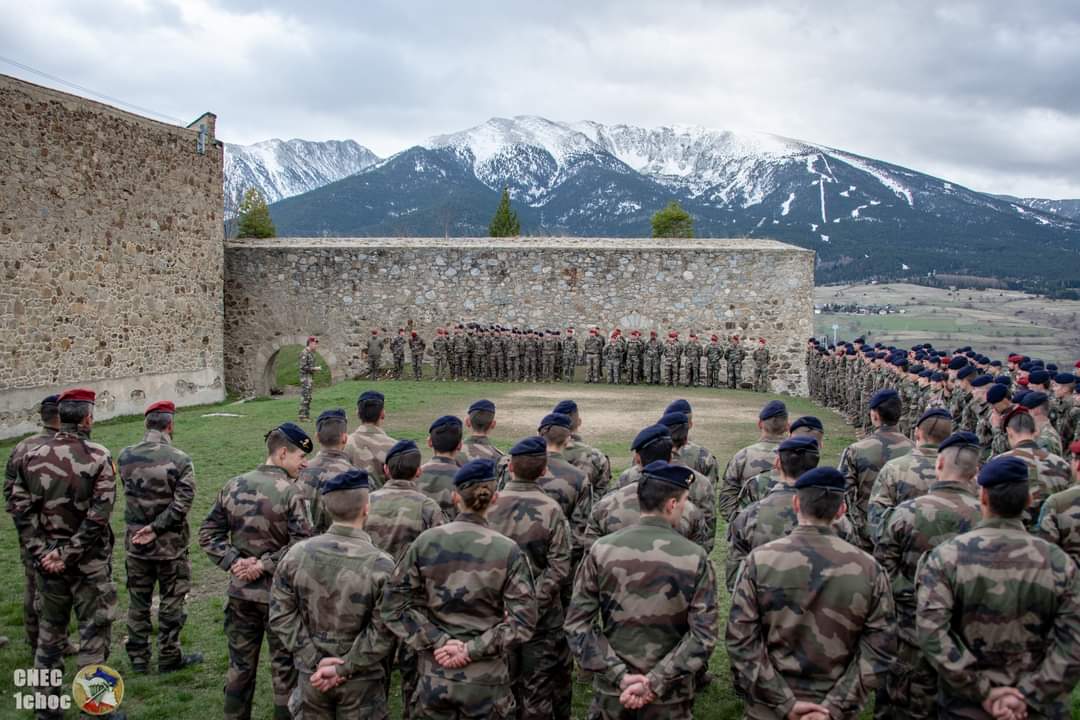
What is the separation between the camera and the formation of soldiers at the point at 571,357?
2180cm

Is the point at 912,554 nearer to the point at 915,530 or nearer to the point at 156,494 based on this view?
the point at 915,530

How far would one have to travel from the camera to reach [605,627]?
162 inches

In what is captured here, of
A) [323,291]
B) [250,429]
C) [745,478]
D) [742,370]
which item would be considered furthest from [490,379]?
[745,478]

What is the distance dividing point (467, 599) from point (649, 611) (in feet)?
2.81

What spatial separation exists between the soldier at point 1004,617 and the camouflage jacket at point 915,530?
0.78m

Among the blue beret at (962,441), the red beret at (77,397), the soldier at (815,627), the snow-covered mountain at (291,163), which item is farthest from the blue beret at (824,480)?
the snow-covered mountain at (291,163)

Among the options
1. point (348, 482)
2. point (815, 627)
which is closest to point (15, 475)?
point (348, 482)

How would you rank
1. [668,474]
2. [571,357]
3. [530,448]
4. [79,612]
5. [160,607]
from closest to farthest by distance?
[668,474], [530,448], [79,612], [160,607], [571,357]

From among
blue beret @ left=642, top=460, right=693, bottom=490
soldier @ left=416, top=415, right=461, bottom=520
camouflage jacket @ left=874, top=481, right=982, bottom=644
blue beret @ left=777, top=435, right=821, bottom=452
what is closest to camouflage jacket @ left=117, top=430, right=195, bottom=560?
soldier @ left=416, top=415, right=461, bottom=520

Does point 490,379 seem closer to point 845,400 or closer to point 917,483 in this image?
point 845,400

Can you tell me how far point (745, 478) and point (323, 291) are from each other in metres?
18.3

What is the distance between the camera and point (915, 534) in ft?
15.6

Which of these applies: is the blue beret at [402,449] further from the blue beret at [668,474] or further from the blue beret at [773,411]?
the blue beret at [773,411]

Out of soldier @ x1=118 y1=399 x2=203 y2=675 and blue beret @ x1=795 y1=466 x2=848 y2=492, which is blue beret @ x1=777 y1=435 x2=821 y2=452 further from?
soldier @ x1=118 y1=399 x2=203 y2=675
